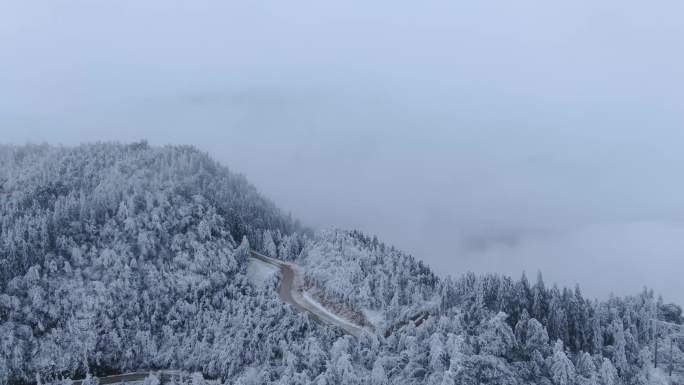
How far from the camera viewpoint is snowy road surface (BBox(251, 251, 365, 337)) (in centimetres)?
15834

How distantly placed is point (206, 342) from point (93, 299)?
3377cm

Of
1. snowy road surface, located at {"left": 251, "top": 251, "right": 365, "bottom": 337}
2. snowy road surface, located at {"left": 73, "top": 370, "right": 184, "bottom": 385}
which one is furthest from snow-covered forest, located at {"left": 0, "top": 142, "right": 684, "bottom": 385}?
snowy road surface, located at {"left": 251, "top": 251, "right": 365, "bottom": 337}

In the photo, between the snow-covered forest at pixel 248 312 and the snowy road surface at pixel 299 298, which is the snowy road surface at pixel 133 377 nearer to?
the snow-covered forest at pixel 248 312

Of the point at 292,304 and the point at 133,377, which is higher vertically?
the point at 292,304

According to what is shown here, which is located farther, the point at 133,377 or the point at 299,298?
the point at 299,298

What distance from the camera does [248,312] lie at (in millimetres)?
160625

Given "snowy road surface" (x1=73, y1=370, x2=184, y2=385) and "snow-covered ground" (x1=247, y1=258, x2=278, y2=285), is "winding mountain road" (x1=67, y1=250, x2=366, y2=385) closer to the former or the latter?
"snowy road surface" (x1=73, y1=370, x2=184, y2=385)

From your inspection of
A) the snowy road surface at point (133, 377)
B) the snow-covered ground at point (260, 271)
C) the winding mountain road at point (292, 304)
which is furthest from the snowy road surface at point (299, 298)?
the snowy road surface at point (133, 377)

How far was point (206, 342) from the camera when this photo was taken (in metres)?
157

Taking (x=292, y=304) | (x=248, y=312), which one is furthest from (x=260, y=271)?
(x=248, y=312)

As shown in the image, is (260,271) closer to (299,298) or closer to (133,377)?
(299,298)

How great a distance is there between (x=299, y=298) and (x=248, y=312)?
54.7ft

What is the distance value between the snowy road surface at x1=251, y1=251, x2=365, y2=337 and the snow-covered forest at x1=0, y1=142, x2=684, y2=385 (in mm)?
3406

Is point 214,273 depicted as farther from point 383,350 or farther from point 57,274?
point 383,350
